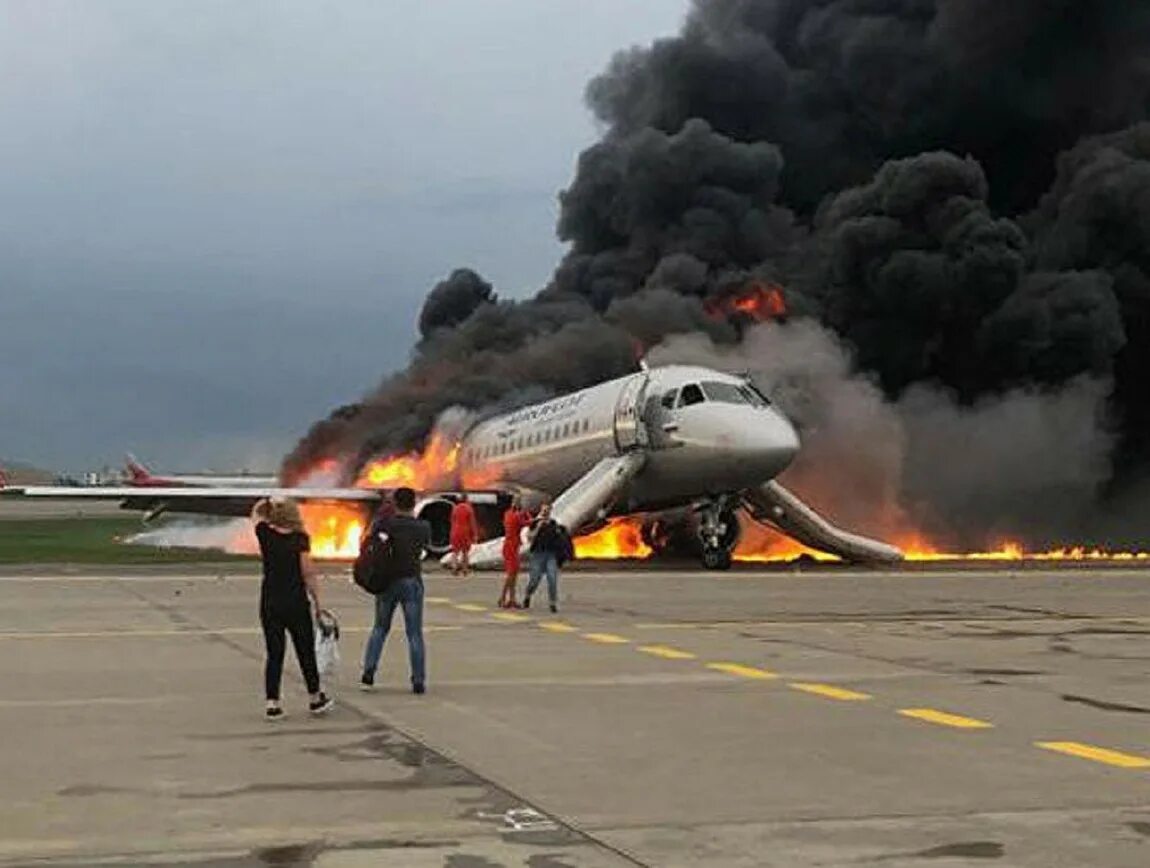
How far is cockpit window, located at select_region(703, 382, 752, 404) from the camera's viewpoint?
108ft

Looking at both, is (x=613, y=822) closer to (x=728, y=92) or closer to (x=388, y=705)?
(x=388, y=705)

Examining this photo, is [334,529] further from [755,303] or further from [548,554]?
[548,554]

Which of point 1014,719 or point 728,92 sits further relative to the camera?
point 728,92

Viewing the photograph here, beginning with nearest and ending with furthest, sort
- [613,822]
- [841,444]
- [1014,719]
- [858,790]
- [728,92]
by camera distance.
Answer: [613,822], [858,790], [1014,719], [841,444], [728,92]

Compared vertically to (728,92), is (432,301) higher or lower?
lower

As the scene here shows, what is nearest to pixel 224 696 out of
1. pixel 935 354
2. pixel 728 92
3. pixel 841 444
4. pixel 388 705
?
pixel 388 705

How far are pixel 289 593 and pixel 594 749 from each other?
9.61 feet

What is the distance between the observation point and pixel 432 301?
64125mm

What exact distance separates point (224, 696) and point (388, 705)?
1305 millimetres

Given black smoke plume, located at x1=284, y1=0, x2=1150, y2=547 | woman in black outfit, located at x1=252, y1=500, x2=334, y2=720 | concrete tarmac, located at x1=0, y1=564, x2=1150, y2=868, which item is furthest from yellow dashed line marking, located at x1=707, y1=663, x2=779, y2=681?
black smoke plume, located at x1=284, y1=0, x2=1150, y2=547

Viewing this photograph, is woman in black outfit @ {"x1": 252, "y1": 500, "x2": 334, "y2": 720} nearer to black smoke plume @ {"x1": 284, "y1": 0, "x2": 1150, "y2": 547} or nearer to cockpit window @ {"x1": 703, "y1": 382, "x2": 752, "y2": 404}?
cockpit window @ {"x1": 703, "y1": 382, "x2": 752, "y2": 404}

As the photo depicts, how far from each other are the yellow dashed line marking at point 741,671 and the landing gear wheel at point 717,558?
19.0m

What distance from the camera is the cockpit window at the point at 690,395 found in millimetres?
32781

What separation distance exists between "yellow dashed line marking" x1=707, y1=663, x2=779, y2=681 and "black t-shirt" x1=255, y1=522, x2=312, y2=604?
3898 millimetres
